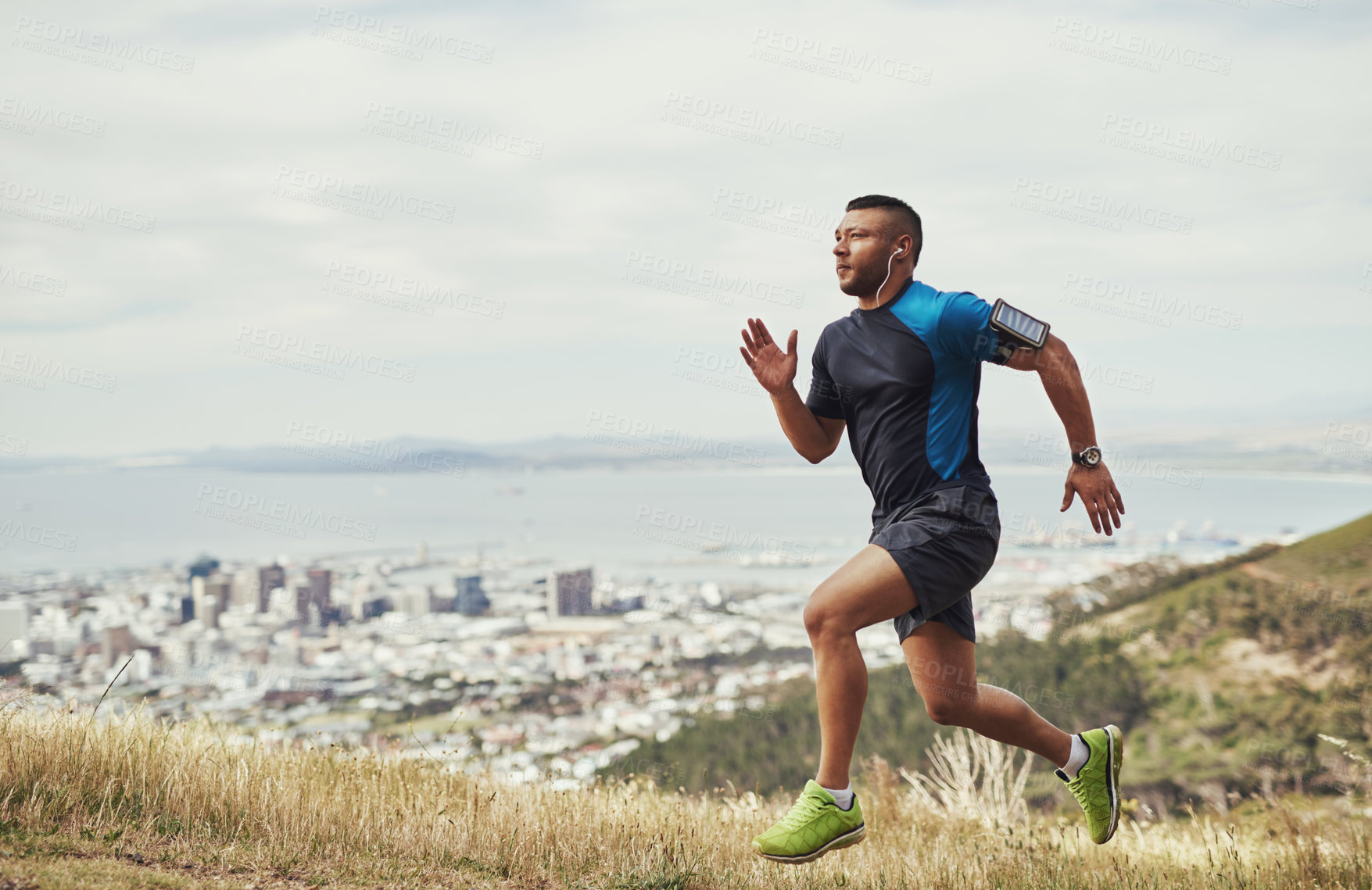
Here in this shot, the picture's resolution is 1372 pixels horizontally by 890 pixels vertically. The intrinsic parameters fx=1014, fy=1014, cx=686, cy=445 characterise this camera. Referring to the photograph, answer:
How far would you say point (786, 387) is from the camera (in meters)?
4.26

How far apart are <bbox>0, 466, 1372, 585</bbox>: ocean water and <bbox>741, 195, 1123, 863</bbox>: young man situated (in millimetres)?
13485

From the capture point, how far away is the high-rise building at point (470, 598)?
198 ft

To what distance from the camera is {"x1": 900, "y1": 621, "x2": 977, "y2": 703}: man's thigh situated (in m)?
4.08

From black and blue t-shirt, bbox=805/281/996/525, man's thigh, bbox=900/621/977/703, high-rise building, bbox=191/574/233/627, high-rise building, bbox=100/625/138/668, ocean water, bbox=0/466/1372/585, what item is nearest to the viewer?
black and blue t-shirt, bbox=805/281/996/525

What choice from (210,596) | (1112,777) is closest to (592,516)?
(210,596)

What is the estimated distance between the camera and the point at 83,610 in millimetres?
53406

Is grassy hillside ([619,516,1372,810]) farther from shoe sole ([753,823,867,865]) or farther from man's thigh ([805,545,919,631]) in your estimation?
man's thigh ([805,545,919,631])

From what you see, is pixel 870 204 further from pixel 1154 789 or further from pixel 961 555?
pixel 1154 789

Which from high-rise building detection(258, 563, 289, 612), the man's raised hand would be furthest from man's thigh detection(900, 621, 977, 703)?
high-rise building detection(258, 563, 289, 612)

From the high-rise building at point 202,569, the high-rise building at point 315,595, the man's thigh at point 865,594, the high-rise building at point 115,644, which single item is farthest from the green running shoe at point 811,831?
the high-rise building at point 202,569

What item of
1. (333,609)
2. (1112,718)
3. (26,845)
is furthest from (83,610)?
(26,845)

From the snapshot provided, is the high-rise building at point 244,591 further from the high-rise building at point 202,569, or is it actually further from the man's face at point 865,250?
the man's face at point 865,250

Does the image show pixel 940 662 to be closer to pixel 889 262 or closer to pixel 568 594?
pixel 889 262

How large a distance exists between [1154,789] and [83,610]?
51.6 meters
